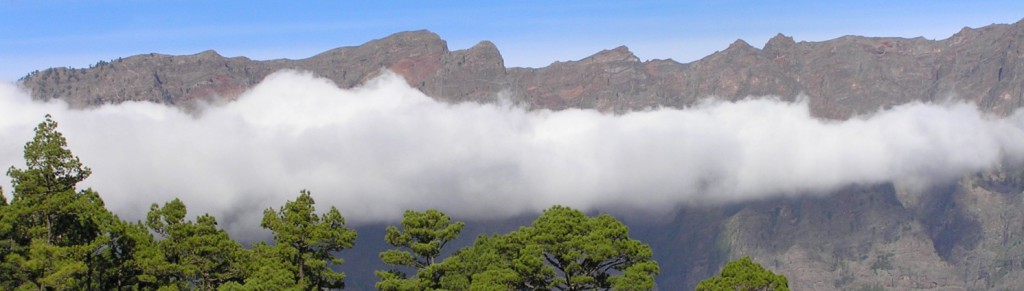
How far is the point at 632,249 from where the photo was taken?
119312 millimetres

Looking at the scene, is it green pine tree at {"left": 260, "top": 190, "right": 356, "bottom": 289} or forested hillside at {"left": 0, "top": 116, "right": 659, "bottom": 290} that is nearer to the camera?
forested hillside at {"left": 0, "top": 116, "right": 659, "bottom": 290}

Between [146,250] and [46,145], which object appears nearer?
[46,145]

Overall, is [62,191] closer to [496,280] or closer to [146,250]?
[146,250]

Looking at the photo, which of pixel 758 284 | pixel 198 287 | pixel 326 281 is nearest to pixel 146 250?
pixel 198 287

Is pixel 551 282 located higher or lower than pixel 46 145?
lower

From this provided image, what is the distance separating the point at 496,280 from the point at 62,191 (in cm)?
3711

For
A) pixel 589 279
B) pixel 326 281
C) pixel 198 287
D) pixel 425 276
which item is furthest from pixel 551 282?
pixel 198 287

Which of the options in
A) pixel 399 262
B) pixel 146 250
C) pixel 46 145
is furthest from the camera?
pixel 399 262

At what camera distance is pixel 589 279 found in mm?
119000

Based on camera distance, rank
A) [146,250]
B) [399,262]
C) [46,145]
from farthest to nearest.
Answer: [399,262]
[146,250]
[46,145]

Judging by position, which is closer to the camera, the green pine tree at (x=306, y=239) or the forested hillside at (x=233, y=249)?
the forested hillside at (x=233, y=249)

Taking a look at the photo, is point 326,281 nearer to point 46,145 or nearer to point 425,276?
point 425,276

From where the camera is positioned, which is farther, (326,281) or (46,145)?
(326,281)

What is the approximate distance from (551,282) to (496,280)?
6184mm
